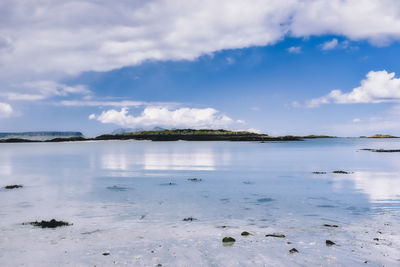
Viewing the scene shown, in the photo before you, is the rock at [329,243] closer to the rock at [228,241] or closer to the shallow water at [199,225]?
the shallow water at [199,225]

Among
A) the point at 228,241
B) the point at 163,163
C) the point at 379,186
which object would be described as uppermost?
the point at 228,241

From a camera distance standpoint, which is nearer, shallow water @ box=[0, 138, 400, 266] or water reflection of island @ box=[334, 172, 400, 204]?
shallow water @ box=[0, 138, 400, 266]

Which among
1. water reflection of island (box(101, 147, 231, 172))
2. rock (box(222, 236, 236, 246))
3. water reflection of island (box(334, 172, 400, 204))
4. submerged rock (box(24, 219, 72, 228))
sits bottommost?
water reflection of island (box(334, 172, 400, 204))

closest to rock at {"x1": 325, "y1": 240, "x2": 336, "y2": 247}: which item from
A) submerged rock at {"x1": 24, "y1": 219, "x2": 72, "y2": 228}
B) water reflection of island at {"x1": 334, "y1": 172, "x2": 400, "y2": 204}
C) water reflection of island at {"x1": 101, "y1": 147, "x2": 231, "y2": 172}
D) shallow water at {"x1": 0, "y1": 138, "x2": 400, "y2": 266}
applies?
shallow water at {"x1": 0, "y1": 138, "x2": 400, "y2": 266}

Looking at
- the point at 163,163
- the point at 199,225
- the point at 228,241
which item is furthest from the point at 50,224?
the point at 163,163

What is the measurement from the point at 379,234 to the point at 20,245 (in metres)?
17.1

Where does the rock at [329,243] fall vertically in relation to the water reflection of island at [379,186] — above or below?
above

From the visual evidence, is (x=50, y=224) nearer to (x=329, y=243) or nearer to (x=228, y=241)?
(x=228, y=241)

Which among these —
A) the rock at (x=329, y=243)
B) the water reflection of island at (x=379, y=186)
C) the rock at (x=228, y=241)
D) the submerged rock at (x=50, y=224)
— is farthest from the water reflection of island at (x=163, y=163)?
the rock at (x=329, y=243)

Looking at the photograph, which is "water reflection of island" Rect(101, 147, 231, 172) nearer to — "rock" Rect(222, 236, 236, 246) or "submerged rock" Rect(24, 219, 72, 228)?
"submerged rock" Rect(24, 219, 72, 228)

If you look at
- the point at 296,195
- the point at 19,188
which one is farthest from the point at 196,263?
the point at 19,188

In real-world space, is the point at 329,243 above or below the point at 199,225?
above

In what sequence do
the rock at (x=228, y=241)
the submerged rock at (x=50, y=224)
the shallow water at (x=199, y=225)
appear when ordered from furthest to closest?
the submerged rock at (x=50, y=224), the rock at (x=228, y=241), the shallow water at (x=199, y=225)

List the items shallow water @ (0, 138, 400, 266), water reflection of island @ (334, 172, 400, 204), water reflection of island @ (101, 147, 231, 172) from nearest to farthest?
1. shallow water @ (0, 138, 400, 266)
2. water reflection of island @ (334, 172, 400, 204)
3. water reflection of island @ (101, 147, 231, 172)
